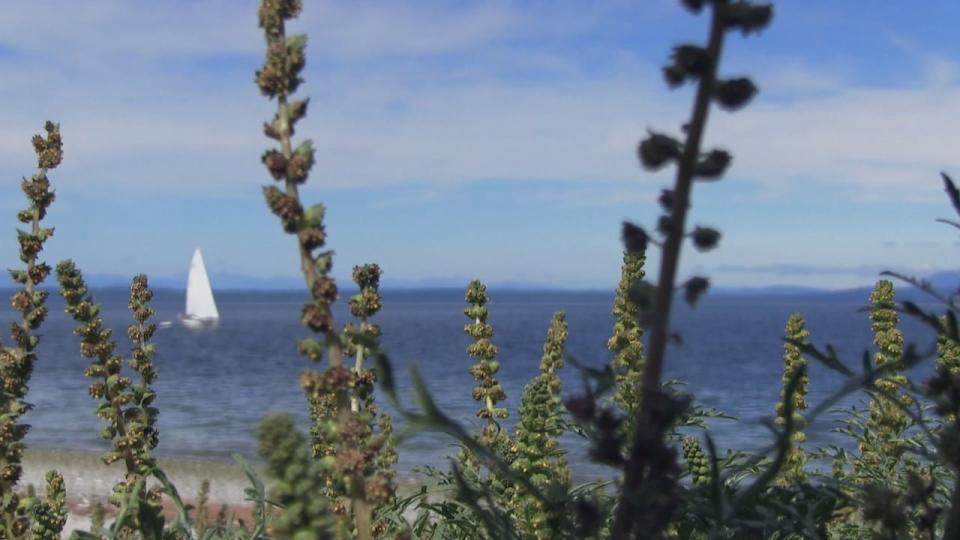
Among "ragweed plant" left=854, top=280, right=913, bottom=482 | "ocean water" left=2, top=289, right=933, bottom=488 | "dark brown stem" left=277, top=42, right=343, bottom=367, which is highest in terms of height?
"dark brown stem" left=277, top=42, right=343, bottom=367

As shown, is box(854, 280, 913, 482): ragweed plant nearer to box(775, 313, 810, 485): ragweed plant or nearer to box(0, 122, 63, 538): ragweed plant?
box(775, 313, 810, 485): ragweed plant

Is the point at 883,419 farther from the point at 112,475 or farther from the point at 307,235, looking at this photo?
the point at 112,475

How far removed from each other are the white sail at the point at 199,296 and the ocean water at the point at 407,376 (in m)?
4.50

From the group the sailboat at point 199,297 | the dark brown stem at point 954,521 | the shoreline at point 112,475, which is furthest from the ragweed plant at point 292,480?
the sailboat at point 199,297

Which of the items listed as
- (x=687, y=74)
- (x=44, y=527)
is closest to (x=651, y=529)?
(x=687, y=74)

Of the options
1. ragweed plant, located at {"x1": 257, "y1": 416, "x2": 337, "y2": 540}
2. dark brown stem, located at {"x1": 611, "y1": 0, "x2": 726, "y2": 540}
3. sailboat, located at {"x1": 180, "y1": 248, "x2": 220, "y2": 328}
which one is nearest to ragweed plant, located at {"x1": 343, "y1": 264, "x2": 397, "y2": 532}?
ragweed plant, located at {"x1": 257, "y1": 416, "x2": 337, "y2": 540}

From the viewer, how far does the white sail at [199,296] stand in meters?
124

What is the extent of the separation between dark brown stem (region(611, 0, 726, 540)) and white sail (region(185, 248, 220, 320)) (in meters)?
122

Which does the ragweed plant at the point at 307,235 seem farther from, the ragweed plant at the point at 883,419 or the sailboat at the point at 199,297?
the sailboat at the point at 199,297

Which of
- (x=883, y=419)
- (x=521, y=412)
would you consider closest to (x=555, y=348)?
(x=521, y=412)

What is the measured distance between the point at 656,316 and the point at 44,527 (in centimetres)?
239

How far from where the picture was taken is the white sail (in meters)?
124

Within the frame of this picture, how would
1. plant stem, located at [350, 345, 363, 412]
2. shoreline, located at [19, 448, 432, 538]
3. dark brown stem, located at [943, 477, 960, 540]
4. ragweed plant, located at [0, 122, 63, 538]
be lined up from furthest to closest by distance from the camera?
shoreline, located at [19, 448, 432, 538], ragweed plant, located at [0, 122, 63, 538], plant stem, located at [350, 345, 363, 412], dark brown stem, located at [943, 477, 960, 540]

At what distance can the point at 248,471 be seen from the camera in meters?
2.46
